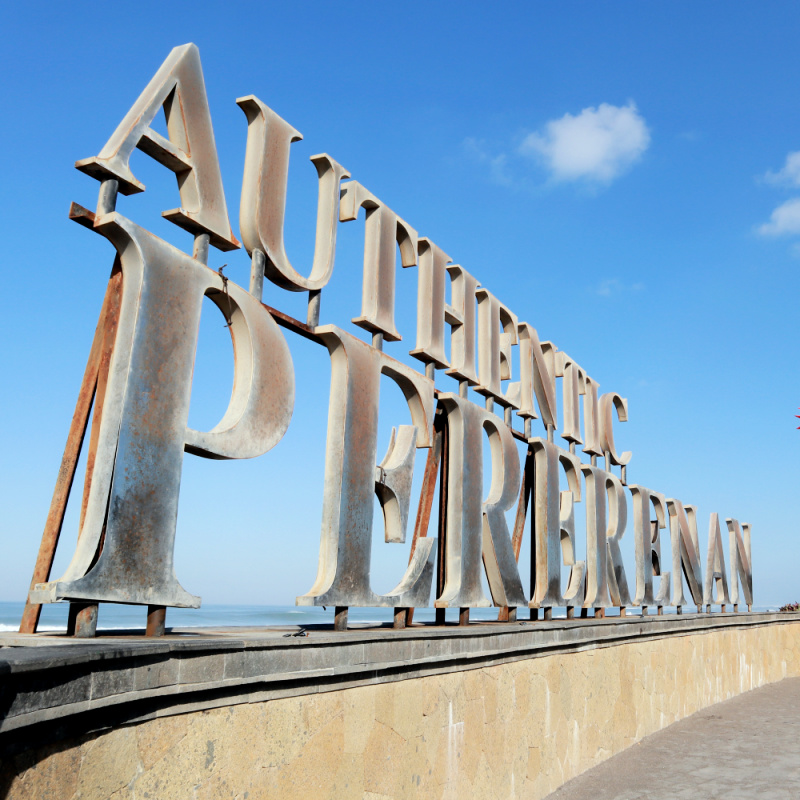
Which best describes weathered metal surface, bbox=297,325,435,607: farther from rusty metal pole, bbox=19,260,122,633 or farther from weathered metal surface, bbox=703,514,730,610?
weathered metal surface, bbox=703,514,730,610

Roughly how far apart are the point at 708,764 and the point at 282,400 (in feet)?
21.9

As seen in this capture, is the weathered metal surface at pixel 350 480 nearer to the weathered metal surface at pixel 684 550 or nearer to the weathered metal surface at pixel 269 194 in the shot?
the weathered metal surface at pixel 269 194

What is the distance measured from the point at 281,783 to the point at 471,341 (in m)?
5.44

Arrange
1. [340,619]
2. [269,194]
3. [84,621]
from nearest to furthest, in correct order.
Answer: [84,621], [269,194], [340,619]

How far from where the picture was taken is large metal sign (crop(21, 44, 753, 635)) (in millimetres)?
4164

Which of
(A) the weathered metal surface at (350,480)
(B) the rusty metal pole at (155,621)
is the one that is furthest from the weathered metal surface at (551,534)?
(B) the rusty metal pole at (155,621)

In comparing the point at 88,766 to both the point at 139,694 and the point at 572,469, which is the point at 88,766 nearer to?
the point at 139,694

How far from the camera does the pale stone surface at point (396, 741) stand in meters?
3.25

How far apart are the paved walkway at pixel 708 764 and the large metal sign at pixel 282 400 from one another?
1936 mm

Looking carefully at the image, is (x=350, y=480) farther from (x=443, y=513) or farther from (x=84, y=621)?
(x=84, y=621)

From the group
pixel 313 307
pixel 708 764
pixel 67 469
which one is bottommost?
pixel 708 764

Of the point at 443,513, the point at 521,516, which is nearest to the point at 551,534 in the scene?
the point at 521,516

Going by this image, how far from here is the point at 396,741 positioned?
16.9 feet

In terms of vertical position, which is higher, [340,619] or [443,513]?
[443,513]
